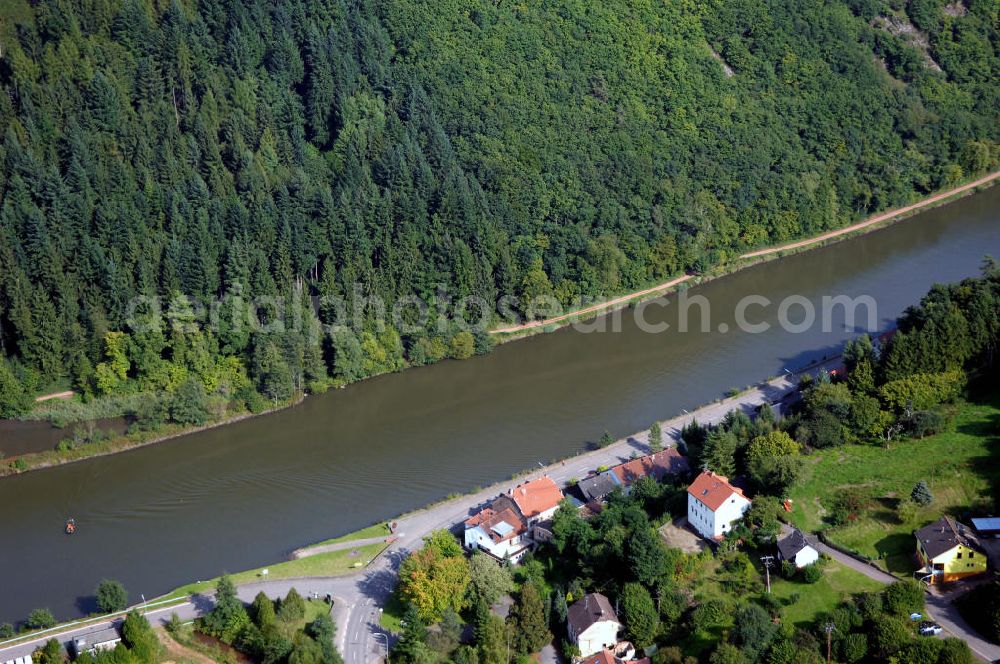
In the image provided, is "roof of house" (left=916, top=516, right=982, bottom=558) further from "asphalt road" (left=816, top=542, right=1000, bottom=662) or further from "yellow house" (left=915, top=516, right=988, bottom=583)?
"asphalt road" (left=816, top=542, right=1000, bottom=662)

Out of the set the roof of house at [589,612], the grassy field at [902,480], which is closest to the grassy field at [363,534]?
the roof of house at [589,612]

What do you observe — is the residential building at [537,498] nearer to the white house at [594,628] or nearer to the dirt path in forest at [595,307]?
the white house at [594,628]

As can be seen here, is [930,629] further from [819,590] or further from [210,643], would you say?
[210,643]

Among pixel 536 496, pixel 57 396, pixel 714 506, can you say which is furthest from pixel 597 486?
pixel 57 396

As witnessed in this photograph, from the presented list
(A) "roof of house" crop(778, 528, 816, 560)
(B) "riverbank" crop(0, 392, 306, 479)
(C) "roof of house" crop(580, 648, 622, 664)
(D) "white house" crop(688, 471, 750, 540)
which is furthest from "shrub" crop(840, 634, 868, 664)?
(B) "riverbank" crop(0, 392, 306, 479)

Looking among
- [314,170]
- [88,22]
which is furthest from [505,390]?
[88,22]

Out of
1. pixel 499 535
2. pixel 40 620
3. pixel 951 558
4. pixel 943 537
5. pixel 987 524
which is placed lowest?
pixel 951 558
